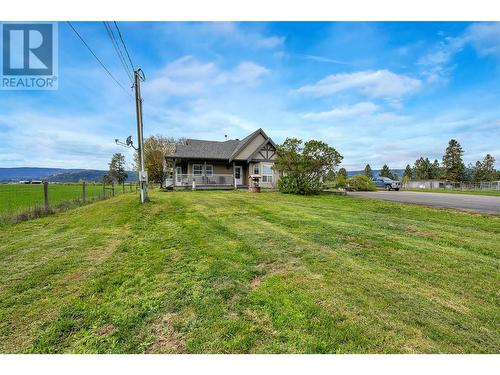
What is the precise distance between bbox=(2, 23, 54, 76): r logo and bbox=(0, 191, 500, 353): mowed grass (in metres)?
3.38

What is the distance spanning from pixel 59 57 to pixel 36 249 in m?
4.01

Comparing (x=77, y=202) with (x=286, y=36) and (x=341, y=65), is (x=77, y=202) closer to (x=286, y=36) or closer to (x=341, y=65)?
(x=286, y=36)

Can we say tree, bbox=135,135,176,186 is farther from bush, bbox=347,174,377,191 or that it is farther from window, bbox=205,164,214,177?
bush, bbox=347,174,377,191

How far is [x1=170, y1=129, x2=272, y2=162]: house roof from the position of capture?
20.9 m

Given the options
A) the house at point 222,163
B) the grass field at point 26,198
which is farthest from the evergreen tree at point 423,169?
the grass field at point 26,198

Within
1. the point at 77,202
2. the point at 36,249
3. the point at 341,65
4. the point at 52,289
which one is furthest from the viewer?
the point at 77,202

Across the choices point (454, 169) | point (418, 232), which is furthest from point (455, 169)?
point (418, 232)

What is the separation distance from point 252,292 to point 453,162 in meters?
55.6

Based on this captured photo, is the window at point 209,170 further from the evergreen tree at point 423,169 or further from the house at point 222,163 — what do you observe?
the evergreen tree at point 423,169

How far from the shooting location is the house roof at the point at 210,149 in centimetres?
2087

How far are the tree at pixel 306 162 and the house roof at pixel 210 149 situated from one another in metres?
7.34

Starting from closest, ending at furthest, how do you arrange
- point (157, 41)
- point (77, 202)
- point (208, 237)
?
1. point (208, 237)
2. point (157, 41)
3. point (77, 202)

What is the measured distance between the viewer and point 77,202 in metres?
10.5
